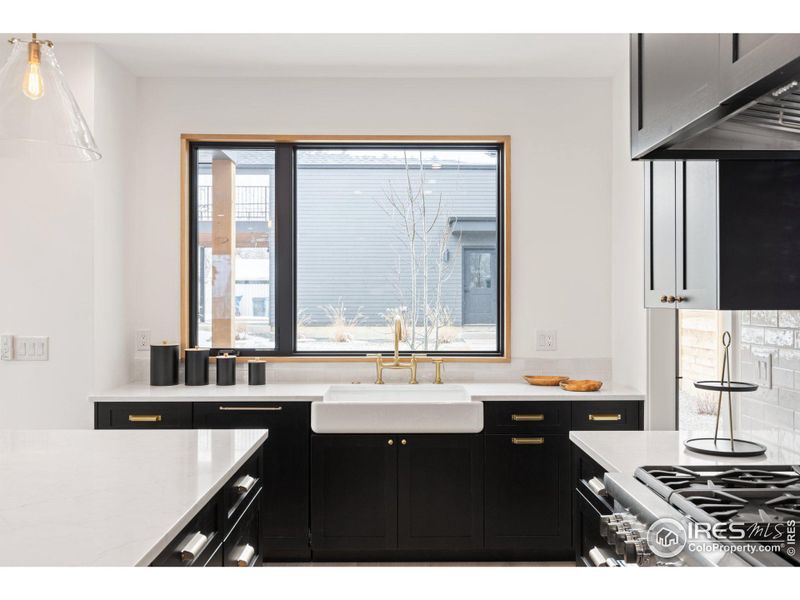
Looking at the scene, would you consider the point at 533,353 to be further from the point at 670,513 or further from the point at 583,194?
the point at 670,513

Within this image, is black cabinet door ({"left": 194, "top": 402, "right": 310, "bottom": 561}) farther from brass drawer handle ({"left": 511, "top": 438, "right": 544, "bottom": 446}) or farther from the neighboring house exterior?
brass drawer handle ({"left": 511, "top": 438, "right": 544, "bottom": 446})

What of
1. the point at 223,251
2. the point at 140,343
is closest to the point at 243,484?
the point at 140,343

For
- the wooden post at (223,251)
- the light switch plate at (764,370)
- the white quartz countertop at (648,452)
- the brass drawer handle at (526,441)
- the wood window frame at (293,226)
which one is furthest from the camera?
the wooden post at (223,251)

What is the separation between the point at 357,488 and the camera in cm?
317

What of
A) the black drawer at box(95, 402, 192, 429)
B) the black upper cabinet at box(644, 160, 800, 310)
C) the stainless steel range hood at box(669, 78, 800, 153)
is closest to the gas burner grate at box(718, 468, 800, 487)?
the black upper cabinet at box(644, 160, 800, 310)

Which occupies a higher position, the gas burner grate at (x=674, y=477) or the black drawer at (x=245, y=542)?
the gas burner grate at (x=674, y=477)

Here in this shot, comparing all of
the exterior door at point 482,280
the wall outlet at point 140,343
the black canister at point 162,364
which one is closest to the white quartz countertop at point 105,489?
the black canister at point 162,364

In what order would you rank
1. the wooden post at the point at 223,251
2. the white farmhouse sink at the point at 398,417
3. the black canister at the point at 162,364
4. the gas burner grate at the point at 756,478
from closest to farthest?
the gas burner grate at the point at 756,478 → the white farmhouse sink at the point at 398,417 → the black canister at the point at 162,364 → the wooden post at the point at 223,251

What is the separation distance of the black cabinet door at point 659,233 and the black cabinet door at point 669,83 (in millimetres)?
806

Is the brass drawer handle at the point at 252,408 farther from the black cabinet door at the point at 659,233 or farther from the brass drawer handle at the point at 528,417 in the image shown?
the black cabinet door at the point at 659,233

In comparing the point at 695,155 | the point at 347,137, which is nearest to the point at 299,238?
the point at 347,137

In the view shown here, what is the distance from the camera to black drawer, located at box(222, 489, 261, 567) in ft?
5.84

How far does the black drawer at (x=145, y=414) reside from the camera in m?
3.21

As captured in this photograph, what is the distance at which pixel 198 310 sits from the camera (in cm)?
383
